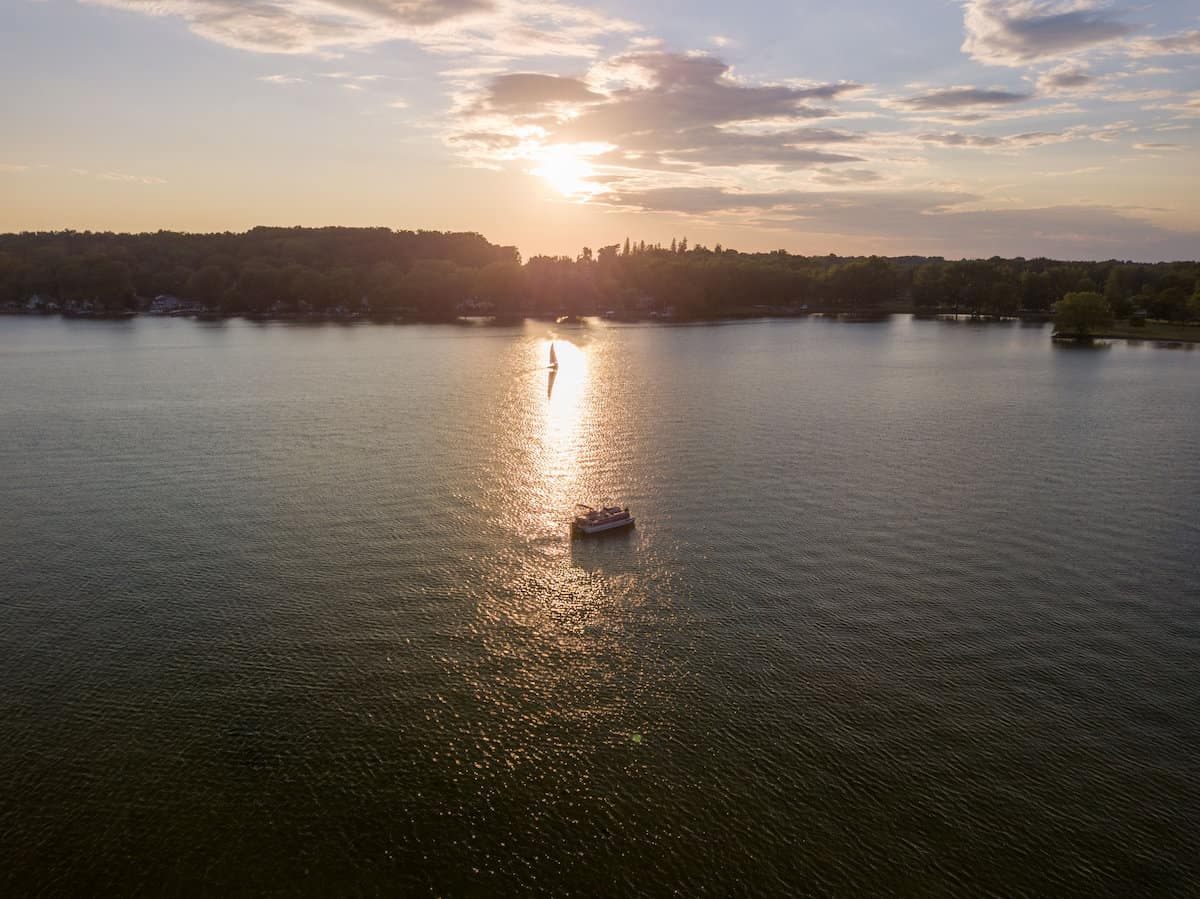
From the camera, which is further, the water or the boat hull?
the boat hull

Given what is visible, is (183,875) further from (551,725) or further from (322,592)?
(322,592)

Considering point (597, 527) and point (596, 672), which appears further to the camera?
point (597, 527)

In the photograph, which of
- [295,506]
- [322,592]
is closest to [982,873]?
[322,592]

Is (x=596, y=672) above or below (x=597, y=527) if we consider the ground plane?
below

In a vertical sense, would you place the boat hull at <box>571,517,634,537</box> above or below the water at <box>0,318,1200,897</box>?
above

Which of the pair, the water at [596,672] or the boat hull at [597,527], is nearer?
the water at [596,672]

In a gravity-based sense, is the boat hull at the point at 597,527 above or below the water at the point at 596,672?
above

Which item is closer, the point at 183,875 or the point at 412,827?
the point at 183,875

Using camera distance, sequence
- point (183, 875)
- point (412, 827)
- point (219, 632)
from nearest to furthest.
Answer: point (183, 875)
point (412, 827)
point (219, 632)
